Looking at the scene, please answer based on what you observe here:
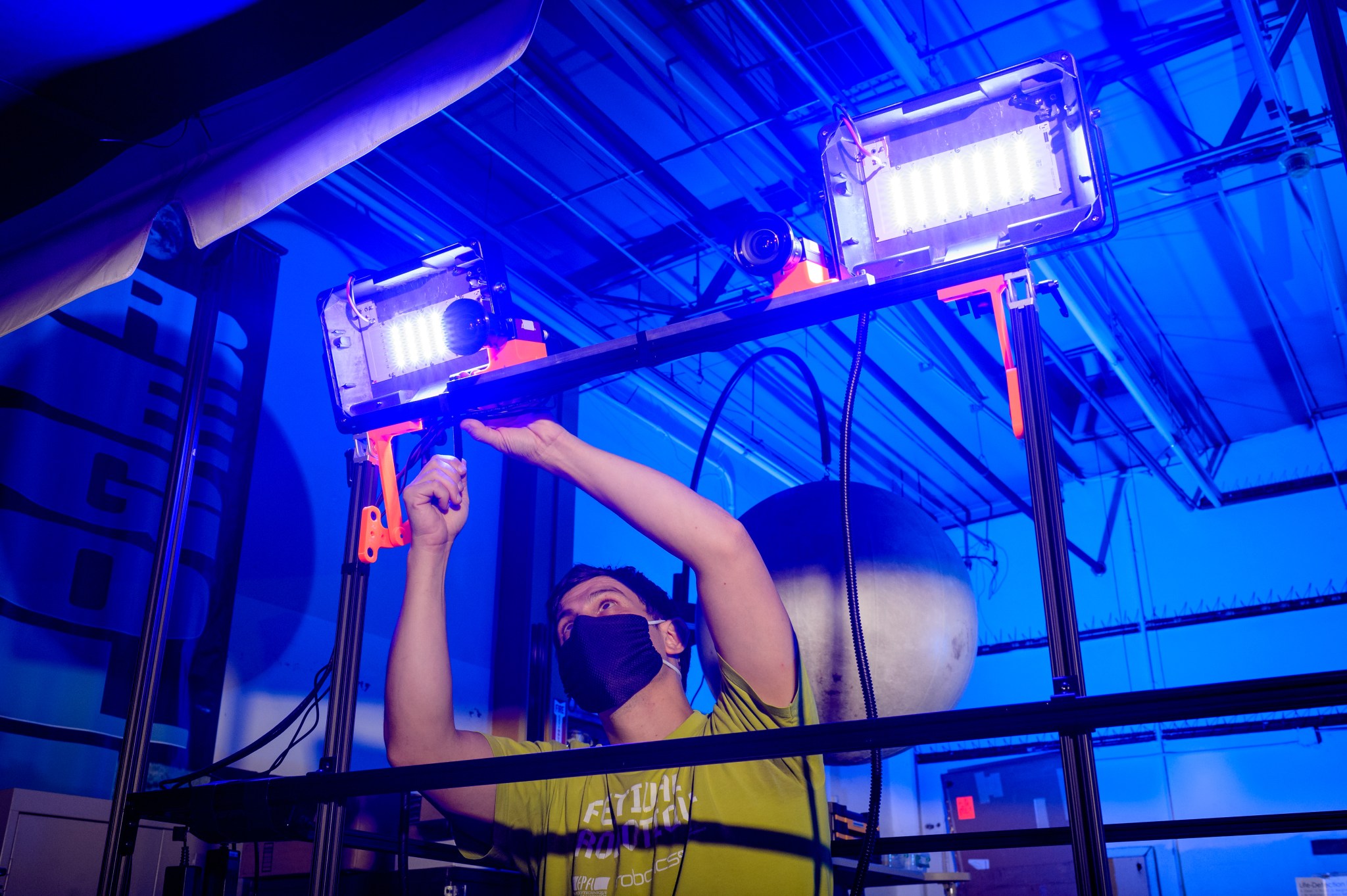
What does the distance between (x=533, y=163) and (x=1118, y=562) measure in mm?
6996

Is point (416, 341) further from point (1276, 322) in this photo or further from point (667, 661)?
point (1276, 322)

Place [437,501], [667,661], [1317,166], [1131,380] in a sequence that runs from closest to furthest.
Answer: [437,501], [667,661], [1317,166], [1131,380]

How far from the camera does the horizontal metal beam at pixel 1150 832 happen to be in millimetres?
1882

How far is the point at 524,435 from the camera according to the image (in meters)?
1.84

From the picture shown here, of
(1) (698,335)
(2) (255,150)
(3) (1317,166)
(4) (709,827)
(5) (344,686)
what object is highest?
(3) (1317,166)

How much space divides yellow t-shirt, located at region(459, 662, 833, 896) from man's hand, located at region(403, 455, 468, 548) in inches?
18.5

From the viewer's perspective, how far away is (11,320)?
235 cm

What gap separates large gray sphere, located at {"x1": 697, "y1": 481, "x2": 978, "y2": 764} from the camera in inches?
98.9

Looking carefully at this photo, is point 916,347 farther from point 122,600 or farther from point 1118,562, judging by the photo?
point 122,600

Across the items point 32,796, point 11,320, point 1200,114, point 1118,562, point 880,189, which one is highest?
A: point 1200,114

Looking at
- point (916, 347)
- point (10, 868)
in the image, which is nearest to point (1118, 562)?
point (916, 347)

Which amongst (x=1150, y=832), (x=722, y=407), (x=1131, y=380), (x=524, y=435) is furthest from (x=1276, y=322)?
(x=524, y=435)

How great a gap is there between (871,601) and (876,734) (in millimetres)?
1482

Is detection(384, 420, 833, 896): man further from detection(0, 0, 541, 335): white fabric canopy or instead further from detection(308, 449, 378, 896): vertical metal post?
detection(0, 0, 541, 335): white fabric canopy
